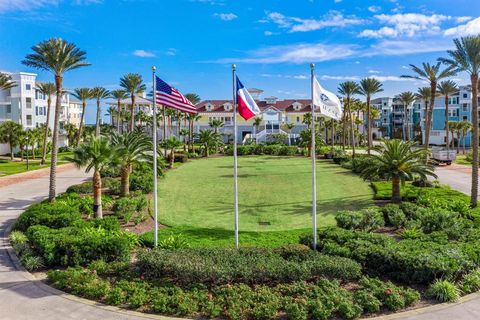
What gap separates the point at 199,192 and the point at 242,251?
16.8m

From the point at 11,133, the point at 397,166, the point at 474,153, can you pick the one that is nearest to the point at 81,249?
the point at 397,166

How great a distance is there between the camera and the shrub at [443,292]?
41.1 feet

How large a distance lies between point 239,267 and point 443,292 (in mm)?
6015

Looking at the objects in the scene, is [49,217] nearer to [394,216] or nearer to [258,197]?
[258,197]

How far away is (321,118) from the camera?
92.8 meters

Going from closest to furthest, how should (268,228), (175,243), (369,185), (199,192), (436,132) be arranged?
(175,243), (268,228), (199,192), (369,185), (436,132)

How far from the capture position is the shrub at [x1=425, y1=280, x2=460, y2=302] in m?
12.5

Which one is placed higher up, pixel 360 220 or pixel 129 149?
pixel 129 149

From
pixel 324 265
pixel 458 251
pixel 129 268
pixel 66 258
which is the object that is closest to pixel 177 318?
pixel 129 268

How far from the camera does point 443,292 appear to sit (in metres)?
12.6

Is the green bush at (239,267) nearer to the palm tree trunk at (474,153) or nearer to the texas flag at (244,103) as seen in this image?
the texas flag at (244,103)

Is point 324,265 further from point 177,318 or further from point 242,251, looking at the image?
point 177,318

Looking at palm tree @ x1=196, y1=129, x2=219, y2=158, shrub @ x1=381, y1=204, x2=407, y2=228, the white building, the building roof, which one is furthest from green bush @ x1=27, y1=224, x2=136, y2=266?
the building roof

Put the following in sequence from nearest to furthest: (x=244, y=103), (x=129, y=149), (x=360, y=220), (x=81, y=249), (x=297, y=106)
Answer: (x=81, y=249), (x=244, y=103), (x=360, y=220), (x=129, y=149), (x=297, y=106)
